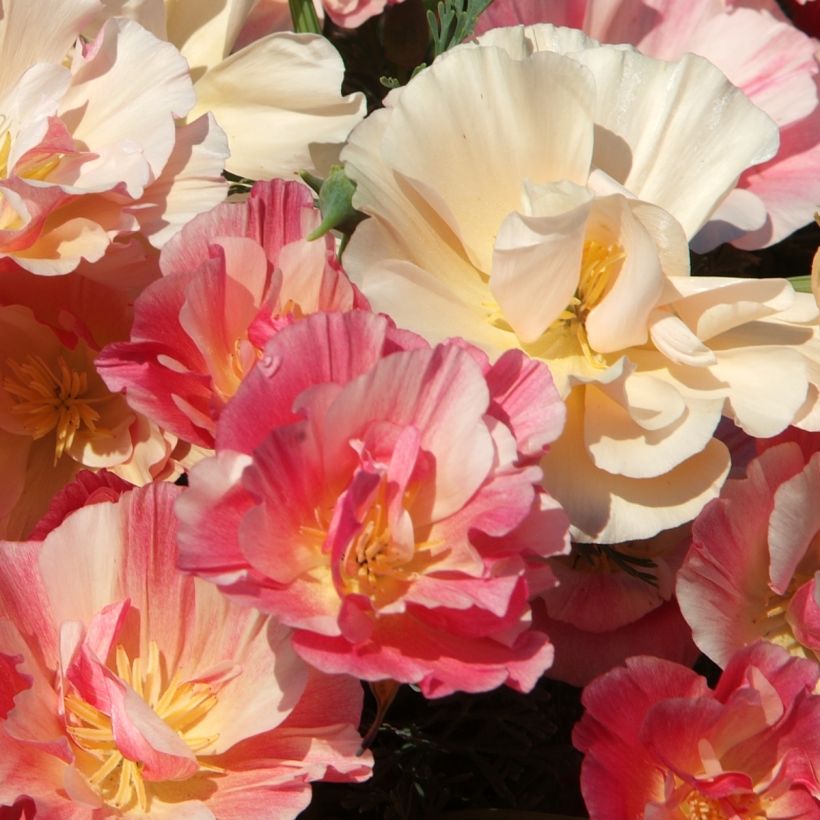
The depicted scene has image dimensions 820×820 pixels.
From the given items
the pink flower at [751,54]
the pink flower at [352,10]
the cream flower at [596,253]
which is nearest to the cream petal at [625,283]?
the cream flower at [596,253]

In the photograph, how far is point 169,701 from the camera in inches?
19.7

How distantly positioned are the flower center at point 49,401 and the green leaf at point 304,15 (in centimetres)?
21

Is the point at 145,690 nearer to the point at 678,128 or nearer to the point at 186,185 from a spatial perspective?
the point at 186,185

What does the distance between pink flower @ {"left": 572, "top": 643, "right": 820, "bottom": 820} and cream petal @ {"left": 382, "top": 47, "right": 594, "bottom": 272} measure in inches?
7.5

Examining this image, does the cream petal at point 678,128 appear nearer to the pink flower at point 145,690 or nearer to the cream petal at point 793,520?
the cream petal at point 793,520

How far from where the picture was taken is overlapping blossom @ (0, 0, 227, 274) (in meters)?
0.53

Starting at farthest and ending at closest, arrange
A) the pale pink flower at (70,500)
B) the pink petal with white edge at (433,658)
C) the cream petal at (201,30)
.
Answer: the cream petal at (201,30)
the pale pink flower at (70,500)
the pink petal with white edge at (433,658)

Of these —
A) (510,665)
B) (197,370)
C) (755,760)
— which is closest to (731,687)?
(755,760)

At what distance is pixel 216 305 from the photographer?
18.6 inches

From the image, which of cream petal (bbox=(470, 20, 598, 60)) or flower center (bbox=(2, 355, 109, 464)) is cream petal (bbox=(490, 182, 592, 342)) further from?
flower center (bbox=(2, 355, 109, 464))

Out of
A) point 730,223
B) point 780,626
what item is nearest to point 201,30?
point 730,223

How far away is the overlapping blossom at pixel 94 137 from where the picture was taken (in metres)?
0.53

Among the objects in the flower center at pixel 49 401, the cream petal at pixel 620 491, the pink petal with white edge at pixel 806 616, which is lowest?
the pink petal with white edge at pixel 806 616

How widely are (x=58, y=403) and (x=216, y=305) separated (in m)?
0.18
